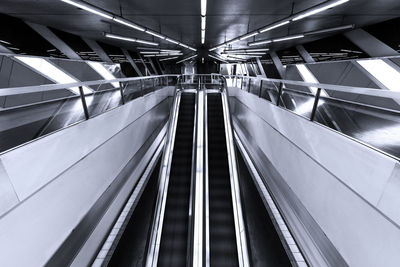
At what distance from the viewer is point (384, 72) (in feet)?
29.7

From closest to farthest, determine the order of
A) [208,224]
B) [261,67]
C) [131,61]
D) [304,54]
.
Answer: [208,224]
[304,54]
[131,61]
[261,67]

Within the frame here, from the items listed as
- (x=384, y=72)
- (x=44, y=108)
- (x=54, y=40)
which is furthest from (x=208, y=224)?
(x=54, y=40)

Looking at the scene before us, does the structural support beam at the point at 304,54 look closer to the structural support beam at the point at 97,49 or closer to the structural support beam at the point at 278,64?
the structural support beam at the point at 278,64

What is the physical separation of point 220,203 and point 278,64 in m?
17.7

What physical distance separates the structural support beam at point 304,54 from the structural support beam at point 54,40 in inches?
531

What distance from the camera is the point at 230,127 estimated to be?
7.54 m

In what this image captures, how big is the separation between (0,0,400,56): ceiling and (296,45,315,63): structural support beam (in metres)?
3.03

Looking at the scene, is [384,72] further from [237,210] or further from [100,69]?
[100,69]

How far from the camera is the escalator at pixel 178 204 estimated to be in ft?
14.8

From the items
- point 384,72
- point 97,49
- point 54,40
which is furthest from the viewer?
point 97,49

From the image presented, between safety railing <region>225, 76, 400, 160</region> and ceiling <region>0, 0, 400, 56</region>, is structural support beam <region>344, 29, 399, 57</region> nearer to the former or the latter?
ceiling <region>0, 0, 400, 56</region>

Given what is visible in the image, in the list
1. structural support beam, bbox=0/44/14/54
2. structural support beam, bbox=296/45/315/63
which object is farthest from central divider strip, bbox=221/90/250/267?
structural support beam, bbox=296/45/315/63

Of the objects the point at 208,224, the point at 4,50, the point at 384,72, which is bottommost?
the point at 208,224

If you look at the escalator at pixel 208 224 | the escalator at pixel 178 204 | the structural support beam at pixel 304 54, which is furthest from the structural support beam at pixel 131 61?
the escalator at pixel 208 224
